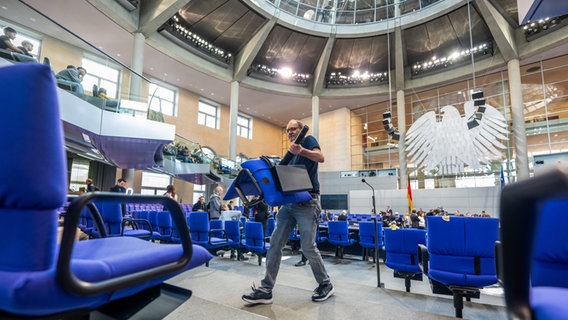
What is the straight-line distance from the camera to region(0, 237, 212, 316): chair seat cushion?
599 millimetres

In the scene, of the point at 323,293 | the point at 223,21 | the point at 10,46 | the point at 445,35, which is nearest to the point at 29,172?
the point at 323,293

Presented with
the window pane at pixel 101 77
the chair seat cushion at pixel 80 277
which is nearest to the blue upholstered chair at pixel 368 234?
the chair seat cushion at pixel 80 277

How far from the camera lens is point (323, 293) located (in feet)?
6.92

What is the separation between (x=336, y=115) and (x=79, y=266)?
68.4ft

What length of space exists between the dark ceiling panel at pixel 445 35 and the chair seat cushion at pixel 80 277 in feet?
54.6

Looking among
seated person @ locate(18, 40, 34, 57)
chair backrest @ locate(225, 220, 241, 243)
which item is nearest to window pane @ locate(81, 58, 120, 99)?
seated person @ locate(18, 40, 34, 57)

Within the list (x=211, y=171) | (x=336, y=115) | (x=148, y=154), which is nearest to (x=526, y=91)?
(x=336, y=115)

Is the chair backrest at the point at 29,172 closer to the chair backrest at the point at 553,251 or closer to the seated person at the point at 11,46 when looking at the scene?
the chair backrest at the point at 553,251

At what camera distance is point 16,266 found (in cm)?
64

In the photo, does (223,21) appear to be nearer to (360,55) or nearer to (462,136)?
(360,55)

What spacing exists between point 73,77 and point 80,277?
6802 mm

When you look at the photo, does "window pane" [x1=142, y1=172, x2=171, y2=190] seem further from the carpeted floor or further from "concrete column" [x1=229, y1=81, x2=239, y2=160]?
the carpeted floor

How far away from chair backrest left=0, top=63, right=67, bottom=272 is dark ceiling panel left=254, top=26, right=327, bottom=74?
627 inches

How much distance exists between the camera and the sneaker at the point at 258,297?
78.7 inches
